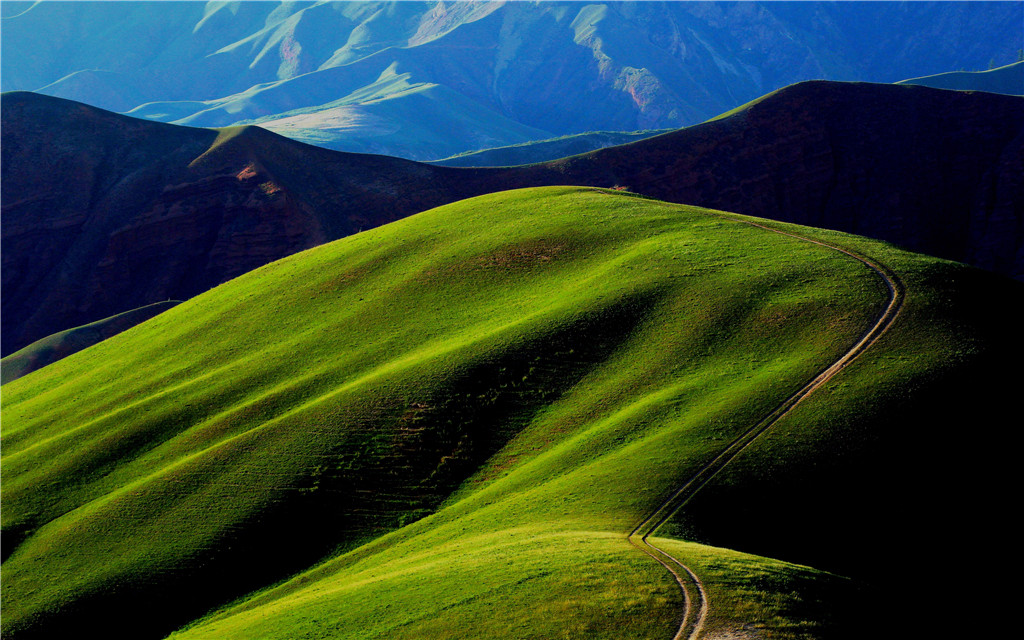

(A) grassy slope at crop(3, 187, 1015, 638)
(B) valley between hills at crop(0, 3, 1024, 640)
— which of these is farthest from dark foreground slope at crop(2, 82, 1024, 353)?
(A) grassy slope at crop(3, 187, 1015, 638)

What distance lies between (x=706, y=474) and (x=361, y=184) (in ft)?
356

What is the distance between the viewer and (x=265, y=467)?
46.9m

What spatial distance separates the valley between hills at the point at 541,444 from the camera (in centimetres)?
3309

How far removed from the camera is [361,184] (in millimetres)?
137625

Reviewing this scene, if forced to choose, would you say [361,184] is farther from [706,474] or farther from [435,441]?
[706,474]

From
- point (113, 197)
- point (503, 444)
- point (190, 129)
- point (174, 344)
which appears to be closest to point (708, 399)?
point (503, 444)

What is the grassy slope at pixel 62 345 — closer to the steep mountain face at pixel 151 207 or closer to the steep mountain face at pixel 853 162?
the steep mountain face at pixel 151 207

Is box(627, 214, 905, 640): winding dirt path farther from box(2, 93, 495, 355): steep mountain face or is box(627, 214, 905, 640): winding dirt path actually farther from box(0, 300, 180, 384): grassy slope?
box(2, 93, 495, 355): steep mountain face

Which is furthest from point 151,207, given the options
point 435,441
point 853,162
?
point 853,162

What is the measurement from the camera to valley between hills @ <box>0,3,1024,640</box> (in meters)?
33.1

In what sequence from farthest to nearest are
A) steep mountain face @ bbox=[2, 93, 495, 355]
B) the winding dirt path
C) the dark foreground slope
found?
the dark foreground slope
steep mountain face @ bbox=[2, 93, 495, 355]
the winding dirt path

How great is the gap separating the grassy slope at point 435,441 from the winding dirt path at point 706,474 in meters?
0.74

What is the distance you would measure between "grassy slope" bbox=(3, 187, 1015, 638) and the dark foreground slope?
63.8 metres

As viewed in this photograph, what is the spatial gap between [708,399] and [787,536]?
1031 cm
